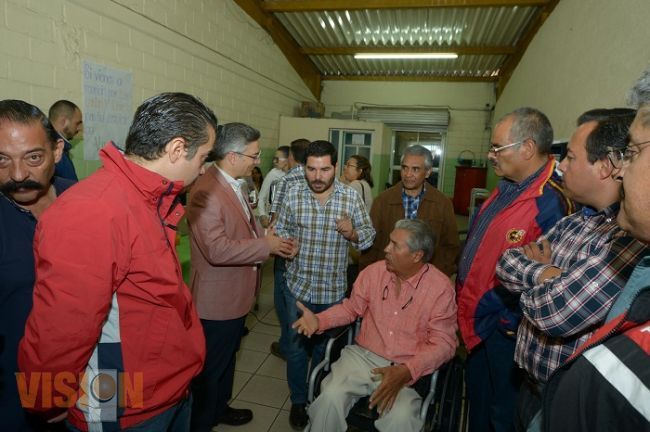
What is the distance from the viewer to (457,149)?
9695 millimetres

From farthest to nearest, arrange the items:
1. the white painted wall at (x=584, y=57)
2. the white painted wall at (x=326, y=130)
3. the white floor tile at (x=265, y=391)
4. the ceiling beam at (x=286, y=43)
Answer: the white painted wall at (x=326, y=130), the ceiling beam at (x=286, y=43), the white painted wall at (x=584, y=57), the white floor tile at (x=265, y=391)

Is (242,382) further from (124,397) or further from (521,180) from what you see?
(521,180)

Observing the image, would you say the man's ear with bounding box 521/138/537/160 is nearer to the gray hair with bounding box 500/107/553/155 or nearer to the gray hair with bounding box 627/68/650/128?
the gray hair with bounding box 500/107/553/155

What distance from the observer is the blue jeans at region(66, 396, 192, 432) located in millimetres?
1152

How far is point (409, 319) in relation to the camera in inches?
76.0

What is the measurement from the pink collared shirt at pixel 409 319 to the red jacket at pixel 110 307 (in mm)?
989

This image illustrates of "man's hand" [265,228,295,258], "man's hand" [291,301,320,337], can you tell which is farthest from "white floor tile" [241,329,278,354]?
"man's hand" [265,228,295,258]

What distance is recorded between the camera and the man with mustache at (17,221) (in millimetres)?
1220

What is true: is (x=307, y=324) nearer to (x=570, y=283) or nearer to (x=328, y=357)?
(x=328, y=357)

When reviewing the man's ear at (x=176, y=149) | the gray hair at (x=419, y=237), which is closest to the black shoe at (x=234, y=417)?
the gray hair at (x=419, y=237)

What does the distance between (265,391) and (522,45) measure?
7.51m

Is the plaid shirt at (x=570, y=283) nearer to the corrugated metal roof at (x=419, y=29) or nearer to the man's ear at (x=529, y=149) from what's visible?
the man's ear at (x=529, y=149)

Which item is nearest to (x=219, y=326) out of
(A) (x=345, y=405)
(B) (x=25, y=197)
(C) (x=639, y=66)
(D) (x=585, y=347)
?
(A) (x=345, y=405)

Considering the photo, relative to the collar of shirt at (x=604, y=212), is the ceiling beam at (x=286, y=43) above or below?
above
